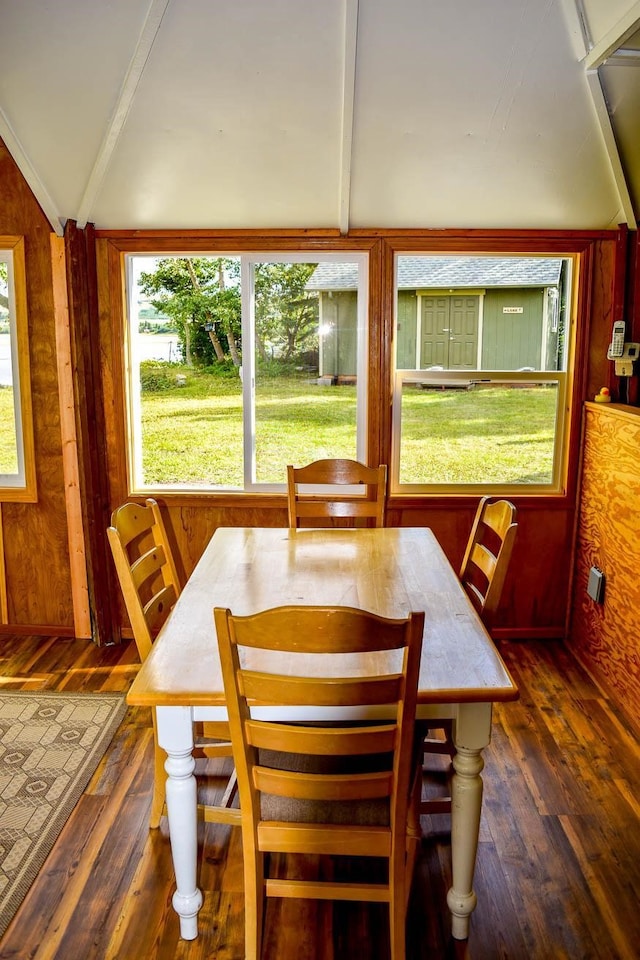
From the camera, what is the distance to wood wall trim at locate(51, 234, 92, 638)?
3.54m

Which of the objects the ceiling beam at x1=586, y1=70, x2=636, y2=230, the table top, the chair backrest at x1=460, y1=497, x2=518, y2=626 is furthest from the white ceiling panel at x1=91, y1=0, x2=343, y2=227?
the chair backrest at x1=460, y1=497, x2=518, y2=626

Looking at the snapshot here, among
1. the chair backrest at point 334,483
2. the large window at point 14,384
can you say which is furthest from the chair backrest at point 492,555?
the large window at point 14,384

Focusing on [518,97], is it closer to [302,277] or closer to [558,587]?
[302,277]

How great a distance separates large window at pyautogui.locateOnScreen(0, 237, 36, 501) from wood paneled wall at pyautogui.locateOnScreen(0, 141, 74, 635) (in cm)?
4

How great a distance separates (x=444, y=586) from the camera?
89.8 inches

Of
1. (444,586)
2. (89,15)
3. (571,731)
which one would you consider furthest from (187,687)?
(89,15)

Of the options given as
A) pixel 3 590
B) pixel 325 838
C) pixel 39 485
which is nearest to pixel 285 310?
pixel 39 485

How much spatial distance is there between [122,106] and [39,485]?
186 cm

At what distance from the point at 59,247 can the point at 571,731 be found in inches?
124

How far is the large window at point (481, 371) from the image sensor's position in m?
3.70

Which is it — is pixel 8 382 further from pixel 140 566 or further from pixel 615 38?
pixel 615 38

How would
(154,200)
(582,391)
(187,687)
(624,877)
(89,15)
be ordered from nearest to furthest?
(187,687) < (624,877) < (89,15) < (154,200) < (582,391)

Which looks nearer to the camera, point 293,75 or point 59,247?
point 293,75

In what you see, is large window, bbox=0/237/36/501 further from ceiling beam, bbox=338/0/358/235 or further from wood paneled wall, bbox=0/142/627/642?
ceiling beam, bbox=338/0/358/235
